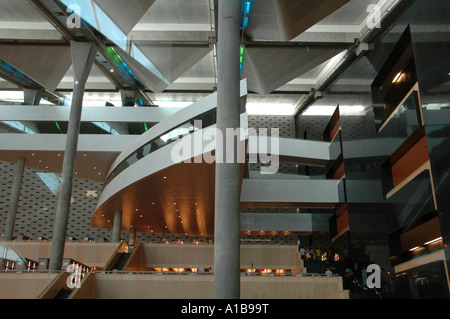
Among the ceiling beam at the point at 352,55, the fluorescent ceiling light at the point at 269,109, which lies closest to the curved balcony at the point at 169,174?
the ceiling beam at the point at 352,55

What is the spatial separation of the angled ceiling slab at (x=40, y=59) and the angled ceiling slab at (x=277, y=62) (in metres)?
10.5

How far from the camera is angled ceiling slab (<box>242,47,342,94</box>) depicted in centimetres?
2339

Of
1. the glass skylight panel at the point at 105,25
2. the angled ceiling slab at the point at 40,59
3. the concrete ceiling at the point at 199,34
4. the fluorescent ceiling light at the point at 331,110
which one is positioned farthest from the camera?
the angled ceiling slab at the point at 40,59

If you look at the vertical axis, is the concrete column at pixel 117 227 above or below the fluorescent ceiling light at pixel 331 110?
below

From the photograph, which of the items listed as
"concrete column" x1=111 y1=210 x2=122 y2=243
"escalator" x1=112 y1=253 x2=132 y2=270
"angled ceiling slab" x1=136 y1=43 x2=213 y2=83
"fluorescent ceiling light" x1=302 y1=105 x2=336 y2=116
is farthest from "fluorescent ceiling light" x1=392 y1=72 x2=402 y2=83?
"concrete column" x1=111 y1=210 x2=122 y2=243

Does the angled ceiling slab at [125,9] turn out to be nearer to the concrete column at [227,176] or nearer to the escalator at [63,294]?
the concrete column at [227,176]

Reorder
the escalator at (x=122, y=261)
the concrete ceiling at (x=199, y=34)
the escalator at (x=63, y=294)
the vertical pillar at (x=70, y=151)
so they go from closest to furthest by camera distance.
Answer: the escalator at (x=63, y=294) < the vertical pillar at (x=70, y=151) < the concrete ceiling at (x=199, y=34) < the escalator at (x=122, y=261)

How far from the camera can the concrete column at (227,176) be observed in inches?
332

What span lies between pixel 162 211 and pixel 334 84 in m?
12.9

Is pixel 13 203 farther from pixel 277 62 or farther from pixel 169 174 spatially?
pixel 277 62

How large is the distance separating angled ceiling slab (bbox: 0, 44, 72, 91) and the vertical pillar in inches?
108

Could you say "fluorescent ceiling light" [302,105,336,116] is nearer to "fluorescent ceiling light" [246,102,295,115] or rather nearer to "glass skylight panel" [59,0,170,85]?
"fluorescent ceiling light" [246,102,295,115]

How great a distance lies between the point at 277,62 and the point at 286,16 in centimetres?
740

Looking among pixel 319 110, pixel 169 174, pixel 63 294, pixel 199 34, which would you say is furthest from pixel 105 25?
pixel 319 110
